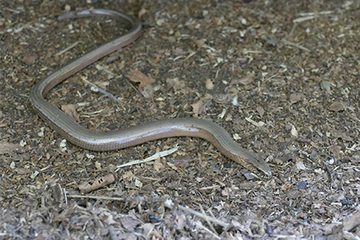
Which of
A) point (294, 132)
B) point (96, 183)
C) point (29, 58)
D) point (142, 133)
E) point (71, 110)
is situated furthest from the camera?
point (29, 58)

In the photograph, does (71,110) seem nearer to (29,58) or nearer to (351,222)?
(29,58)

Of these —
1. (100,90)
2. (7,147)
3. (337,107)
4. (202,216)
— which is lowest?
(7,147)

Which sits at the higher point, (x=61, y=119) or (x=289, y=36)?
(x=289, y=36)

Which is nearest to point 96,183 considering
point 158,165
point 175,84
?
point 158,165

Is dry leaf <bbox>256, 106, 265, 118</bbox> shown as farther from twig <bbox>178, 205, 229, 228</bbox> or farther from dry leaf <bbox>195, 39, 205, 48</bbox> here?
twig <bbox>178, 205, 229, 228</bbox>

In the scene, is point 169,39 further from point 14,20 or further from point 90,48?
point 14,20

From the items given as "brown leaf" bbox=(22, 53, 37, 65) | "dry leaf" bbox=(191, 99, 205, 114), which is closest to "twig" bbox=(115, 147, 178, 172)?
"dry leaf" bbox=(191, 99, 205, 114)

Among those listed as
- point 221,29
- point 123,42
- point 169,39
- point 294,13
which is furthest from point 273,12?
point 123,42
